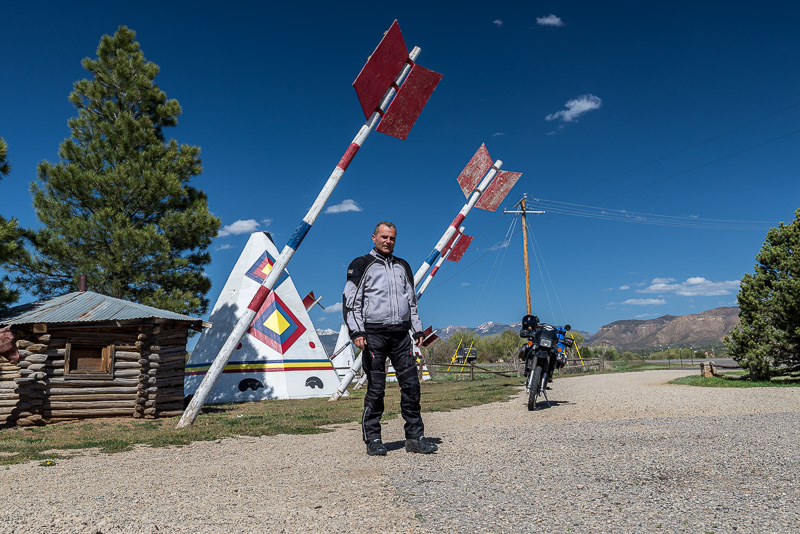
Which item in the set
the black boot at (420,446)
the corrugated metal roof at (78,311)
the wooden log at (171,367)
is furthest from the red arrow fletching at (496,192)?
the black boot at (420,446)

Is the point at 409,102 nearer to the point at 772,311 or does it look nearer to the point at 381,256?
the point at 381,256

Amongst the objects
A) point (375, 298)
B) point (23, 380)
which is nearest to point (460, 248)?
point (23, 380)

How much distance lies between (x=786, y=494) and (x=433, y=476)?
203 cm

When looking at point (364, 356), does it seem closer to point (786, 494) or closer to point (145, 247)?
point (786, 494)

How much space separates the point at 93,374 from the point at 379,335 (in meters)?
8.04

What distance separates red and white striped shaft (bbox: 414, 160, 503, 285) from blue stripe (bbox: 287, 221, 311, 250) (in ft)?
16.8

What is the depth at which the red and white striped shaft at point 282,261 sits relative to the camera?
8617mm

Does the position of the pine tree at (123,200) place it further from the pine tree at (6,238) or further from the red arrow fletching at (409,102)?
the red arrow fletching at (409,102)

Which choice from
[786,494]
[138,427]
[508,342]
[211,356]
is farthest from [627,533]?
[508,342]

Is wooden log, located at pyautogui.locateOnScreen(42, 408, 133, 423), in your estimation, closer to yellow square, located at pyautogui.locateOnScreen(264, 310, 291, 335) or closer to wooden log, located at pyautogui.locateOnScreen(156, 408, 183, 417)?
wooden log, located at pyautogui.locateOnScreen(156, 408, 183, 417)

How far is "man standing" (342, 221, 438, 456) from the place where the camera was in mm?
4695

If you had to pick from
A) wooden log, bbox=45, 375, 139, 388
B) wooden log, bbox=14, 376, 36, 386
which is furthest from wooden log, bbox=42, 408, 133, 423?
wooden log, bbox=14, 376, 36, 386

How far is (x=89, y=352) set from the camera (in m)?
10.2

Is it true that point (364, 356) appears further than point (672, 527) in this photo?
Yes
